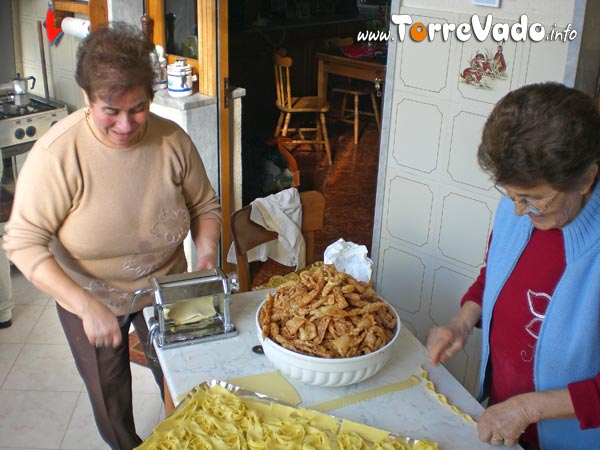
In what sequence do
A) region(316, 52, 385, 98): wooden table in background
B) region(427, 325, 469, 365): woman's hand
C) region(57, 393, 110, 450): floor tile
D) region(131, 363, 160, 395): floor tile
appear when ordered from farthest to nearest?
1. region(316, 52, 385, 98): wooden table in background
2. region(131, 363, 160, 395): floor tile
3. region(57, 393, 110, 450): floor tile
4. region(427, 325, 469, 365): woman's hand

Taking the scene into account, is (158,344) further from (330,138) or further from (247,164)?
(330,138)

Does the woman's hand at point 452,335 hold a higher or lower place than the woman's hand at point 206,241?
lower

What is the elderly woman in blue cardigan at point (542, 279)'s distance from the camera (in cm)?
123

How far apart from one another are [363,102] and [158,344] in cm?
579

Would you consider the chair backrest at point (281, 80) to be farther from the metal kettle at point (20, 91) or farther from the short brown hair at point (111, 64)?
the short brown hair at point (111, 64)

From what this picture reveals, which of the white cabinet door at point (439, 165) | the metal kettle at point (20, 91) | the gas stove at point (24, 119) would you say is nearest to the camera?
the white cabinet door at point (439, 165)

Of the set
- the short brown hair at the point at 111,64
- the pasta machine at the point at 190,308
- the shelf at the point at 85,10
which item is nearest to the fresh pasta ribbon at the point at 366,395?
the pasta machine at the point at 190,308

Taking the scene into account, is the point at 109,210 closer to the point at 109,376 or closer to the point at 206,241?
the point at 206,241

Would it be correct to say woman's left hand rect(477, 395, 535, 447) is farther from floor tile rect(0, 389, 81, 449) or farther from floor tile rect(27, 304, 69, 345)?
floor tile rect(27, 304, 69, 345)

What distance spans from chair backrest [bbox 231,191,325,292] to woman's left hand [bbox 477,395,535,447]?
47.3 inches

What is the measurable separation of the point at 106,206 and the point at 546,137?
1.12 meters

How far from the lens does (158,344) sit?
65.3 inches

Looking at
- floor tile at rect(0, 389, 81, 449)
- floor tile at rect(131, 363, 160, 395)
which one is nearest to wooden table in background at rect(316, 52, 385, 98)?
floor tile at rect(131, 363, 160, 395)

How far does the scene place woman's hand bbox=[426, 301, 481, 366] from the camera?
5.16 feet
